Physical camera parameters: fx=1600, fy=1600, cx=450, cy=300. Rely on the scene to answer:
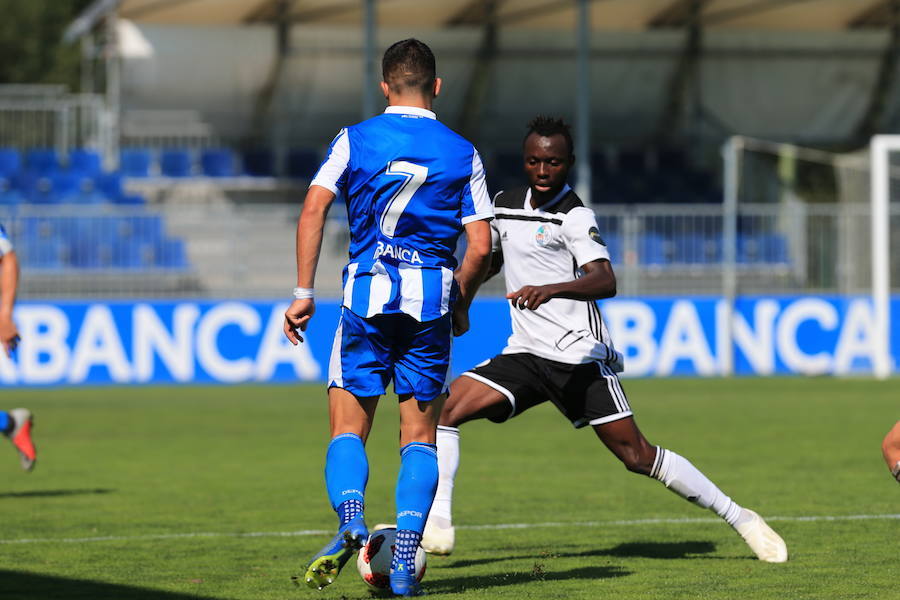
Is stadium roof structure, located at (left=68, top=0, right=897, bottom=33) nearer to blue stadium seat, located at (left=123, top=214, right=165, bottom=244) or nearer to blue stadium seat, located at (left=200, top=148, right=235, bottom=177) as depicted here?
blue stadium seat, located at (left=200, top=148, right=235, bottom=177)

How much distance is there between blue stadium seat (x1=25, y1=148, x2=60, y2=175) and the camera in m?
29.8

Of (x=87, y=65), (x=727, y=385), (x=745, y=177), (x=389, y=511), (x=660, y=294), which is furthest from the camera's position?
(x=87, y=65)

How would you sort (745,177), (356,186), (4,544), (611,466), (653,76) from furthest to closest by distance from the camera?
(653,76) < (745,177) < (611,466) < (4,544) < (356,186)

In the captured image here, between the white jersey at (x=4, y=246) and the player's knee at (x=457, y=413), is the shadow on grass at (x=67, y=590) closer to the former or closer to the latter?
the player's knee at (x=457, y=413)

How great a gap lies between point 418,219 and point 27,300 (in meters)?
17.5

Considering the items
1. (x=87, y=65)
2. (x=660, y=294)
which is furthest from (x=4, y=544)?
(x=87, y=65)

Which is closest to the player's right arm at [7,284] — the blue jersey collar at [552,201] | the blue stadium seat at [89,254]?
the blue jersey collar at [552,201]

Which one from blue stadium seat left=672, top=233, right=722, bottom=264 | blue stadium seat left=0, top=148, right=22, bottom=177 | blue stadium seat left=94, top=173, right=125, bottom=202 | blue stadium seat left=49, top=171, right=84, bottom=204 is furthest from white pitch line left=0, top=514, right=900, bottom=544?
blue stadium seat left=0, top=148, right=22, bottom=177

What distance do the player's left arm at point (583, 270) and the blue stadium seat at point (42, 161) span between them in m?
23.7

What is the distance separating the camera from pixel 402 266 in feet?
20.0

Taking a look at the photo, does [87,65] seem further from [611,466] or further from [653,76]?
[611,466]

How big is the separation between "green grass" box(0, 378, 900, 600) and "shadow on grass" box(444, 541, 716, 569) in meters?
0.02

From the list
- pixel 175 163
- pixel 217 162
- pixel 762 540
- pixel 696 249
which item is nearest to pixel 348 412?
pixel 762 540

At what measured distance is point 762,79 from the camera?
3706 centimetres
